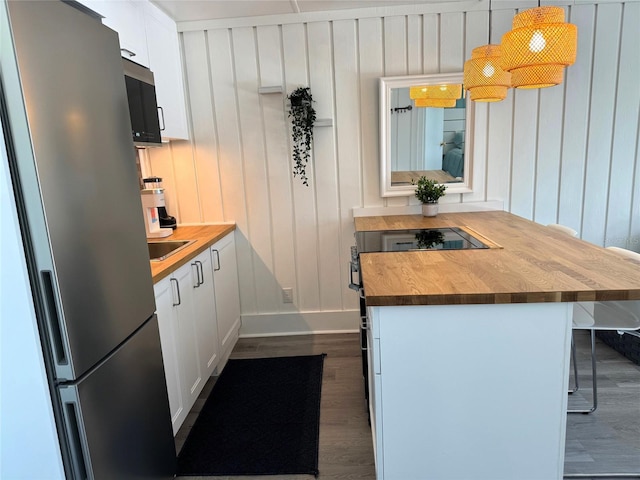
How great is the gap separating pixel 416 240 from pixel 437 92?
48.8 inches

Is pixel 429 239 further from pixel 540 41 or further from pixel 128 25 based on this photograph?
pixel 128 25

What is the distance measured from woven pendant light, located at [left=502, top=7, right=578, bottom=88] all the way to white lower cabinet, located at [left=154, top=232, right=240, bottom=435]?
5.84ft

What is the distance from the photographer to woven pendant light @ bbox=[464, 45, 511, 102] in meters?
2.04

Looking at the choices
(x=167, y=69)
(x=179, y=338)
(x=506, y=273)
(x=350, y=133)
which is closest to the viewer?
(x=506, y=273)

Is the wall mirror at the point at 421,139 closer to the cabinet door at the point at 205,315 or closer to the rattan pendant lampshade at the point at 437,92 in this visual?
the rattan pendant lampshade at the point at 437,92

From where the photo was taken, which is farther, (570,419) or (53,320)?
(570,419)

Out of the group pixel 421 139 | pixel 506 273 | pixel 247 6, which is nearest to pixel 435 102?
pixel 421 139

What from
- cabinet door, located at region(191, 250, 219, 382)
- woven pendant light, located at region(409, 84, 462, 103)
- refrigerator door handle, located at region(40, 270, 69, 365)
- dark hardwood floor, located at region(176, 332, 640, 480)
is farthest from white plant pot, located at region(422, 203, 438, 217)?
refrigerator door handle, located at region(40, 270, 69, 365)

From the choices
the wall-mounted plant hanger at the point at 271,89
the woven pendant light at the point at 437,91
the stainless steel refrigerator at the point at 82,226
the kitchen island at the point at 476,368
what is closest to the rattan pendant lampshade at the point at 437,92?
the woven pendant light at the point at 437,91

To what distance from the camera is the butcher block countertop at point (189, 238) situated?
1.84m

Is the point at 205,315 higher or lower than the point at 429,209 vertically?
lower

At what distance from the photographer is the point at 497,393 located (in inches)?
55.8

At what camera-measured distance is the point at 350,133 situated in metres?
2.96

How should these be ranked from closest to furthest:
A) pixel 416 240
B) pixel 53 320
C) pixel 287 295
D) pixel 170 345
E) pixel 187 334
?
1. pixel 53 320
2. pixel 170 345
3. pixel 187 334
4. pixel 416 240
5. pixel 287 295
